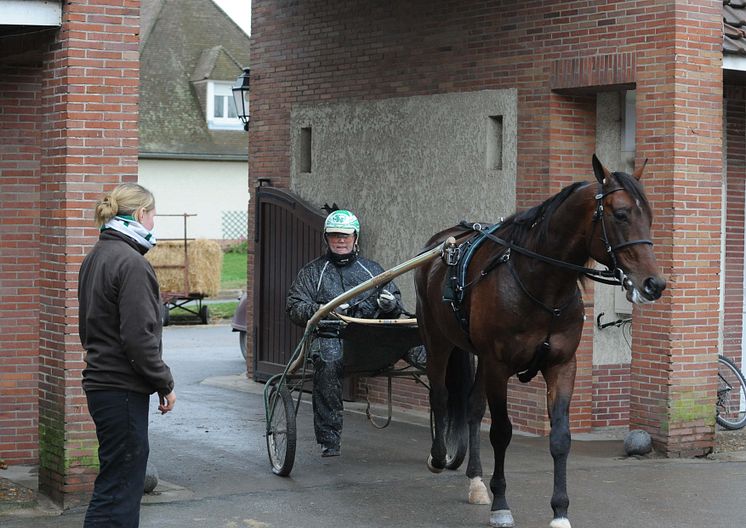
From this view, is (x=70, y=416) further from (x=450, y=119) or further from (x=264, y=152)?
(x=264, y=152)

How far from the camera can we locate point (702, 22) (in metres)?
10.4

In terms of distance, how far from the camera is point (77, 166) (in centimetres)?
843

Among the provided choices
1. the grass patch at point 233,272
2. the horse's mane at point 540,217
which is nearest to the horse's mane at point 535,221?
the horse's mane at point 540,217

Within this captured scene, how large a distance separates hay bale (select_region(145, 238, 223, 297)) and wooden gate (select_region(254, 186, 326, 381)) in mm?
8875

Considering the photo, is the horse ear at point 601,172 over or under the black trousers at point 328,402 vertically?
over

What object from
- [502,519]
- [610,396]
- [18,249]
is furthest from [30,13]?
[610,396]

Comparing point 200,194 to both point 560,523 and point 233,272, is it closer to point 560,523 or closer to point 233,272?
point 233,272

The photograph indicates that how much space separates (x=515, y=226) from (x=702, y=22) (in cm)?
336

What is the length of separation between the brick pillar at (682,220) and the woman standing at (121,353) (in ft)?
17.5

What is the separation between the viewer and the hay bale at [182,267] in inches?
953

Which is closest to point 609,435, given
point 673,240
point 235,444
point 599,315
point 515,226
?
point 599,315

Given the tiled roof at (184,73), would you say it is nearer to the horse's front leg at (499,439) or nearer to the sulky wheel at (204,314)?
the sulky wheel at (204,314)

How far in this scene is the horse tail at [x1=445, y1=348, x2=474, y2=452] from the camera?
31.2 ft

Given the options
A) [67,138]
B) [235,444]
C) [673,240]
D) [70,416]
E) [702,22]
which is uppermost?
[702,22]
